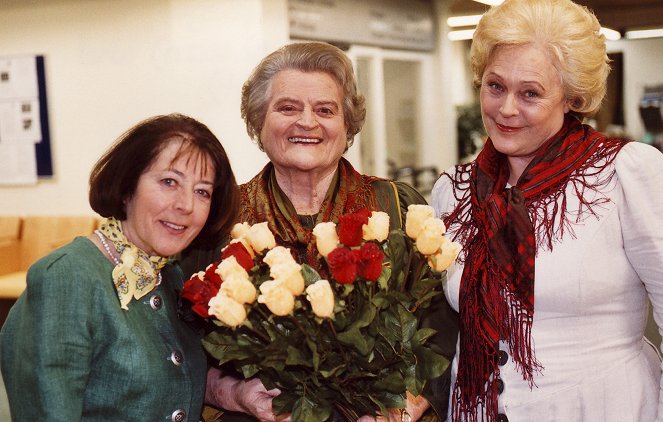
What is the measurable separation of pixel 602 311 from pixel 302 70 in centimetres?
101

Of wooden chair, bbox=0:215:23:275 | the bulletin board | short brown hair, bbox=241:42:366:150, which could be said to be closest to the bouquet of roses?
short brown hair, bbox=241:42:366:150

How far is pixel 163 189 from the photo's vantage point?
1605 millimetres

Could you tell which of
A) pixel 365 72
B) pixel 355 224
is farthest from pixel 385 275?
pixel 365 72

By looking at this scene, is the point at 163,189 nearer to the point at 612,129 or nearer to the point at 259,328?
the point at 259,328

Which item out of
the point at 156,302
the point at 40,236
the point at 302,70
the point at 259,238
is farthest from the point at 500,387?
the point at 40,236

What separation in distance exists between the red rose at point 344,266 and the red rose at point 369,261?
1 centimetres

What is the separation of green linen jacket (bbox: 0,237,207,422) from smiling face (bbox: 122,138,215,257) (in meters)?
0.11

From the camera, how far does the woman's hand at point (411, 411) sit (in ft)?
5.05

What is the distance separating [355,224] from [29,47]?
6.69 metres

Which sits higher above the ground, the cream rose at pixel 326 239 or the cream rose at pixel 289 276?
the cream rose at pixel 326 239

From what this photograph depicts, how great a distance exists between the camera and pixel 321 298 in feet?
4.22

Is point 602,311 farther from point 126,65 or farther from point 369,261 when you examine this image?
point 126,65

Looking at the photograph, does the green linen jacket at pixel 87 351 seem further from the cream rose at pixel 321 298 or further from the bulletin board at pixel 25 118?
the bulletin board at pixel 25 118

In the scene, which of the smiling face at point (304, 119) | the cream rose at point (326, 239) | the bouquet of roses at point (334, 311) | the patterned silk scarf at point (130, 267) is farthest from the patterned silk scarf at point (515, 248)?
the patterned silk scarf at point (130, 267)
